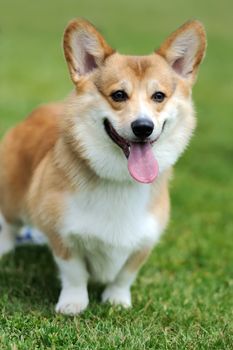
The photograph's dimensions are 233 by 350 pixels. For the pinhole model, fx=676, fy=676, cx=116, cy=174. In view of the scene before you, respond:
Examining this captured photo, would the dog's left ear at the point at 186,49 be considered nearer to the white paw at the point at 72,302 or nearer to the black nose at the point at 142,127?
the black nose at the point at 142,127

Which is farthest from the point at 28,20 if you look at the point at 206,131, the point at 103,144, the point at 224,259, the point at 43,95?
the point at 103,144

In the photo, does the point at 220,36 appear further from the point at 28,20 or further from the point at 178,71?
the point at 178,71

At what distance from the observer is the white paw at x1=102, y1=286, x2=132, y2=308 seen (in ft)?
16.1

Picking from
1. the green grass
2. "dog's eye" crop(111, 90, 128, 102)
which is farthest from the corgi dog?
the green grass

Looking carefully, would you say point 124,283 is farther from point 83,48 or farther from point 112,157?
point 83,48

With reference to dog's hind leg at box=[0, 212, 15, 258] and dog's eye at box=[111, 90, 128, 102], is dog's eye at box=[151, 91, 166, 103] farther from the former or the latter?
dog's hind leg at box=[0, 212, 15, 258]

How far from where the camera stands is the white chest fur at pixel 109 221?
4488mm

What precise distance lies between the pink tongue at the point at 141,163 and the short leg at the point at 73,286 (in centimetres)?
82

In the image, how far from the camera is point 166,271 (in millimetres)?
6066

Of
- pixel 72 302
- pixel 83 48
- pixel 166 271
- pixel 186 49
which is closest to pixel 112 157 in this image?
pixel 83 48

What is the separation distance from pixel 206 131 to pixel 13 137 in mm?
7653

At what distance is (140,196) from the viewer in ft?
15.2

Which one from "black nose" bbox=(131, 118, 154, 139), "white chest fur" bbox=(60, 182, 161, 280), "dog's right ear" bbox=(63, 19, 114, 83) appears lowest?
"white chest fur" bbox=(60, 182, 161, 280)

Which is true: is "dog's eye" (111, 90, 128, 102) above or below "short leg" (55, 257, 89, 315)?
above
